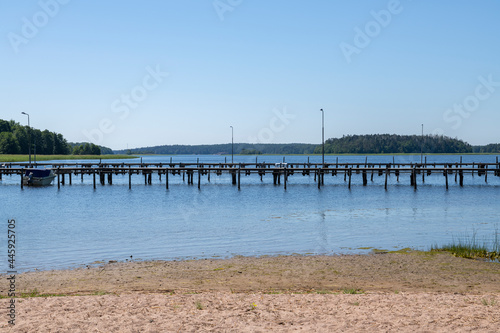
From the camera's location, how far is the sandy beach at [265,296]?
8.20 metres

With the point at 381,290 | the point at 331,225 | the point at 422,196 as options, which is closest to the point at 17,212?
the point at 331,225

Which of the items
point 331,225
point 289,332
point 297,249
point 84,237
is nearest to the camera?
point 289,332

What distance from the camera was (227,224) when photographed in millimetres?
26109

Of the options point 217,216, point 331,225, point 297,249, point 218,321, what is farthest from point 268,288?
point 217,216

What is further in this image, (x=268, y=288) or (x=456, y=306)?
(x=268, y=288)

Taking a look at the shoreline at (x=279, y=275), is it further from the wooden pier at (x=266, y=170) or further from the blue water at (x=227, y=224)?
the wooden pier at (x=266, y=170)

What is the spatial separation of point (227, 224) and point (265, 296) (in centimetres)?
1600

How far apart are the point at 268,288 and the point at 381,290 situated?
107 inches

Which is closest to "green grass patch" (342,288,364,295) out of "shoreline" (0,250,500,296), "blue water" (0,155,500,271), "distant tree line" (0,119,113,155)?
"shoreline" (0,250,500,296)

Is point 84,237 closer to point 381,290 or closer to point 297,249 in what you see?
point 297,249

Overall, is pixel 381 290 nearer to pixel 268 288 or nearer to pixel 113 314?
pixel 268 288

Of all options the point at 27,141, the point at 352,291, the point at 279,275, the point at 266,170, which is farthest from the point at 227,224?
the point at 27,141

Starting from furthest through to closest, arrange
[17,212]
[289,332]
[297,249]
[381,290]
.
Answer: [17,212] → [297,249] → [381,290] → [289,332]

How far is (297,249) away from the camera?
18.2m
